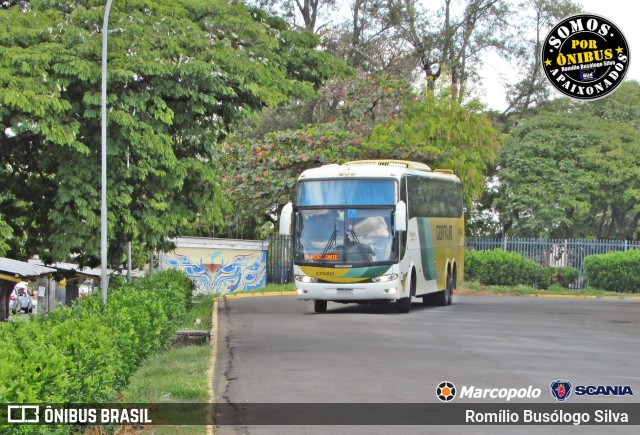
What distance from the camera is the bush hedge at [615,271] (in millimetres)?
42312

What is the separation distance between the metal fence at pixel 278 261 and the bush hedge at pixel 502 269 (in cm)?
740

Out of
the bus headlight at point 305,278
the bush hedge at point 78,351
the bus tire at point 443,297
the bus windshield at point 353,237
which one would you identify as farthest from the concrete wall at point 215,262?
the bush hedge at point 78,351

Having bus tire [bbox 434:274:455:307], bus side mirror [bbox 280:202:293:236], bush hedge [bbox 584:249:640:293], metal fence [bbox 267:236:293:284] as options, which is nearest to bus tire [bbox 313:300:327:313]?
bus side mirror [bbox 280:202:293:236]

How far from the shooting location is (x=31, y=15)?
2019cm

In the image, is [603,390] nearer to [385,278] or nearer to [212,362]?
[212,362]

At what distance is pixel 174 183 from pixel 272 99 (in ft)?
8.29

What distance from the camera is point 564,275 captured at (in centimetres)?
4384

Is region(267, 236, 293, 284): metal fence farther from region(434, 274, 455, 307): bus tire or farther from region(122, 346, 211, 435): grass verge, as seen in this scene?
region(122, 346, 211, 435): grass verge

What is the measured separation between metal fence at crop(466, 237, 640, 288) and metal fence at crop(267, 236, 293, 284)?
7.88 meters

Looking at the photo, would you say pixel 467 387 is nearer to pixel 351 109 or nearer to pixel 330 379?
pixel 330 379

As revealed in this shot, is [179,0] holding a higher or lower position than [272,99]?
higher

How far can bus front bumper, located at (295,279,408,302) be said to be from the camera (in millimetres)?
24984

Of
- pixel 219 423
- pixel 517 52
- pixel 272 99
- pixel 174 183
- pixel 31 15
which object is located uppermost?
pixel 517 52

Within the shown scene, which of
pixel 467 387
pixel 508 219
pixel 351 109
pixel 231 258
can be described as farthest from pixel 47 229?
pixel 508 219
